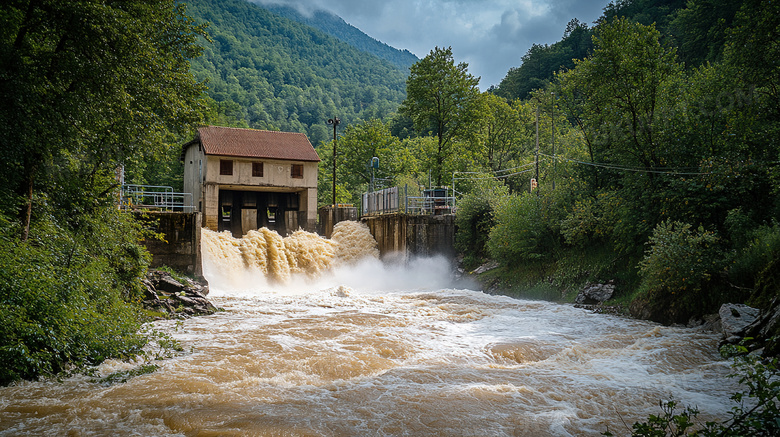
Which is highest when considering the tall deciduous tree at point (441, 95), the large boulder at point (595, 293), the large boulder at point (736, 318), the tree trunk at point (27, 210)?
the tall deciduous tree at point (441, 95)

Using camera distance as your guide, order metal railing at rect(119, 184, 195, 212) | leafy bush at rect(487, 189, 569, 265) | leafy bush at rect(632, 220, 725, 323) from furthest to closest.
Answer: leafy bush at rect(487, 189, 569, 265), metal railing at rect(119, 184, 195, 212), leafy bush at rect(632, 220, 725, 323)

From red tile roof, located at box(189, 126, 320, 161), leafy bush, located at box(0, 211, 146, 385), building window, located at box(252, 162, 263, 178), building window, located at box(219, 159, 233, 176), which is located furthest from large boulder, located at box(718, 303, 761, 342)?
building window, located at box(219, 159, 233, 176)

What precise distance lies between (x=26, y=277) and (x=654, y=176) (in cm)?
1668

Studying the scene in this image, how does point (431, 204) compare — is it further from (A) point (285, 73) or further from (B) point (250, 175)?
(A) point (285, 73)

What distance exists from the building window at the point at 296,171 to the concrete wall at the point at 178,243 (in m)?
14.0

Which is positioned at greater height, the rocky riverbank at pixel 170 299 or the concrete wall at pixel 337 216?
the concrete wall at pixel 337 216

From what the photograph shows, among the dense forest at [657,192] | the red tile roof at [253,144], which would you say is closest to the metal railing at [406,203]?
the dense forest at [657,192]

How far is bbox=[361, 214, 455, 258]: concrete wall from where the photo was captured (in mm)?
26016

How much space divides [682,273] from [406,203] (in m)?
15.9

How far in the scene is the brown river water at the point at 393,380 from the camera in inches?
231

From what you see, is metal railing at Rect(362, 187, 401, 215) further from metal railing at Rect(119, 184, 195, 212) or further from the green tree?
the green tree

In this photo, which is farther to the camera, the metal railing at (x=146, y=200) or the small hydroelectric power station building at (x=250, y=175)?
the small hydroelectric power station building at (x=250, y=175)

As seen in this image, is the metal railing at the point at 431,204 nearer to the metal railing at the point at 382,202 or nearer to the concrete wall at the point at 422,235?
the metal railing at the point at 382,202

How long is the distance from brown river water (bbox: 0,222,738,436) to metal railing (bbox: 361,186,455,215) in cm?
1248
